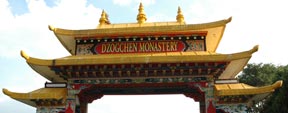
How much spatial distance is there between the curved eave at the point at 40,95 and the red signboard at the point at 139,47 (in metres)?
2.58

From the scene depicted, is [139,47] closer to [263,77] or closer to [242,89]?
[242,89]

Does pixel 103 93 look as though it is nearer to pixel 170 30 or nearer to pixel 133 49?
pixel 133 49

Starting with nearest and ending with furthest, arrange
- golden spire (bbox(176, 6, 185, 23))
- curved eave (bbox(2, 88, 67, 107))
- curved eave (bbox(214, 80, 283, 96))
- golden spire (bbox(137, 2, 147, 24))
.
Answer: curved eave (bbox(214, 80, 283, 96))
curved eave (bbox(2, 88, 67, 107))
golden spire (bbox(176, 6, 185, 23))
golden spire (bbox(137, 2, 147, 24))

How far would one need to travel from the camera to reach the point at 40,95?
1323 centimetres

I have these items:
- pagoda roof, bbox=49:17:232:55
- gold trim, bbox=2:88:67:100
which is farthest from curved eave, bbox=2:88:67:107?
pagoda roof, bbox=49:17:232:55

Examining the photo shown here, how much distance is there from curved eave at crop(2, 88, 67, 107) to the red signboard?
8.47ft

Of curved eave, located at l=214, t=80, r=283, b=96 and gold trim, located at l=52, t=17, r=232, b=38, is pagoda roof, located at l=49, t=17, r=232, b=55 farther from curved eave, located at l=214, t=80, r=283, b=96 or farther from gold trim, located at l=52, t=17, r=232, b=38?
curved eave, located at l=214, t=80, r=283, b=96

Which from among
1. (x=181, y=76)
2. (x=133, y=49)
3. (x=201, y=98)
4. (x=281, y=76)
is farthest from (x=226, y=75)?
(x=281, y=76)

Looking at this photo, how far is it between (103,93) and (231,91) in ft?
22.7

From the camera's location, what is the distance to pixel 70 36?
49.3 ft

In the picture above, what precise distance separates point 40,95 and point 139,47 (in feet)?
15.8

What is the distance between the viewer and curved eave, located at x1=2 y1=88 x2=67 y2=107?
13.2 metres

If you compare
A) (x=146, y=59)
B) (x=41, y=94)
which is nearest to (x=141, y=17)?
(x=146, y=59)

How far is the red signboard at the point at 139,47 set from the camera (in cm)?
1448
